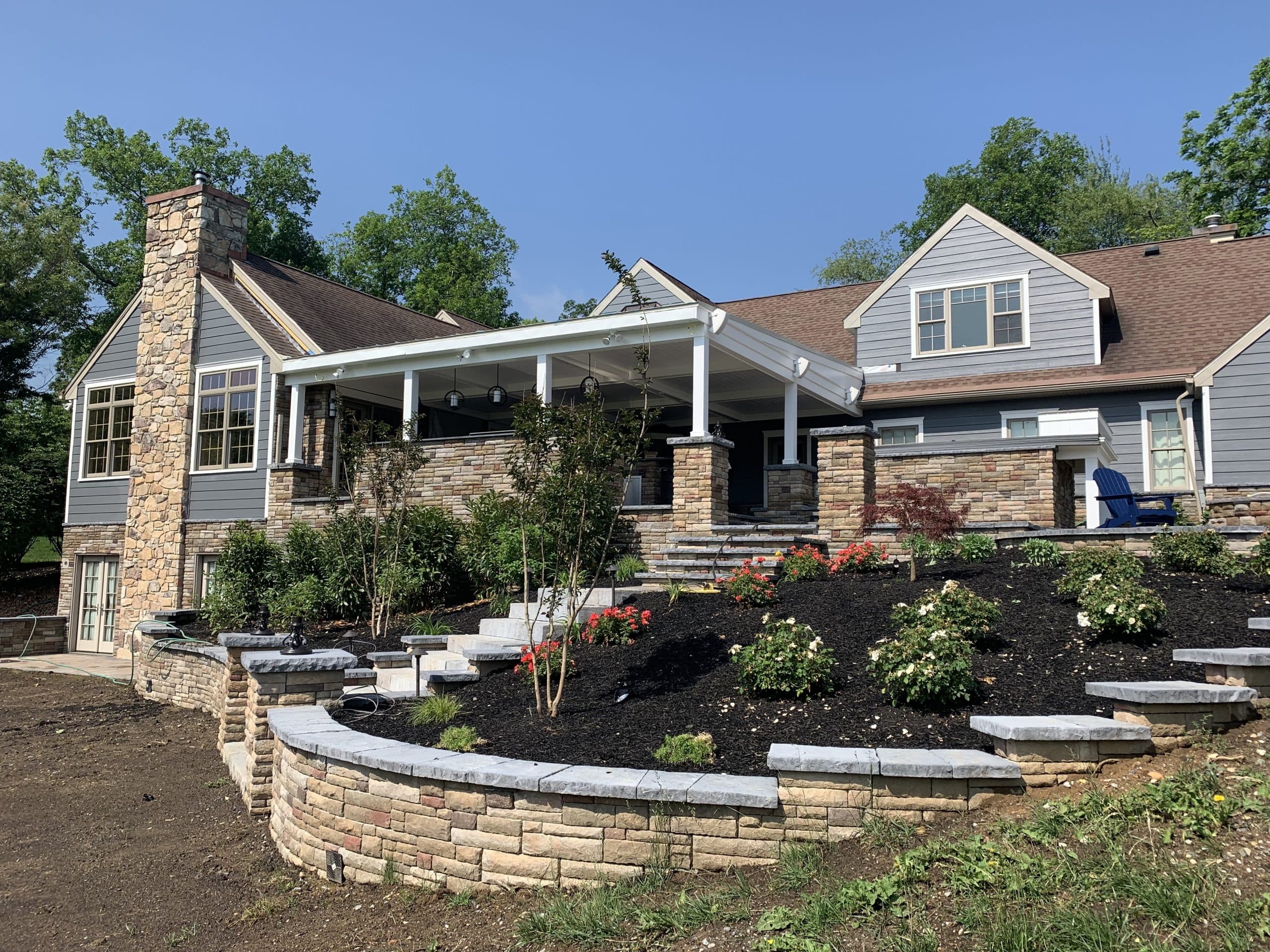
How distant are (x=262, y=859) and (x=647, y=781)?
2754 millimetres

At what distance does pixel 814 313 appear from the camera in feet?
60.5

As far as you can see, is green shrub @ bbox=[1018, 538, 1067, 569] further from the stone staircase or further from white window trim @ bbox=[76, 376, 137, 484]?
white window trim @ bbox=[76, 376, 137, 484]

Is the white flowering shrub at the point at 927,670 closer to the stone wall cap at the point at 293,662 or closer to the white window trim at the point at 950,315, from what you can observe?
the stone wall cap at the point at 293,662

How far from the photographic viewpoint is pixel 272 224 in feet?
101

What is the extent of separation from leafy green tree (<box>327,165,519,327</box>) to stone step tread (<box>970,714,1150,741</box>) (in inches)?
1132

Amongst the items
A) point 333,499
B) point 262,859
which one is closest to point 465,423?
point 333,499

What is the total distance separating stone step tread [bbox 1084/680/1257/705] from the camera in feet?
13.5

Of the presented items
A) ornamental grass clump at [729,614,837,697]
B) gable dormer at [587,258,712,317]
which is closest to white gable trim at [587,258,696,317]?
gable dormer at [587,258,712,317]

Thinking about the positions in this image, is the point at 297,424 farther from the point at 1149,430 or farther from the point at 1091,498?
the point at 1149,430

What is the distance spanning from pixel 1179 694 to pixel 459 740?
3.69 m

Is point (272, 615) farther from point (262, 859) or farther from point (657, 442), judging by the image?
Answer: point (657, 442)

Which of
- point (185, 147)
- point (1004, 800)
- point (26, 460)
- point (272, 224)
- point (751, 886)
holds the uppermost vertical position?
point (185, 147)

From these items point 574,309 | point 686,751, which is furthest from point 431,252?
point 686,751

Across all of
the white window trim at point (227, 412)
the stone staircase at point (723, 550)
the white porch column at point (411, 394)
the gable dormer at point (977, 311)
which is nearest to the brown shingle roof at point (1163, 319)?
the gable dormer at point (977, 311)
